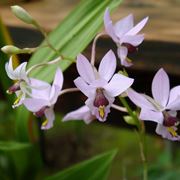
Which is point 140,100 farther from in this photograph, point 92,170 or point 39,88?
point 92,170

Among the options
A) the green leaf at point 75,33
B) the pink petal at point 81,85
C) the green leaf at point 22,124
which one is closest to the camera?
the pink petal at point 81,85

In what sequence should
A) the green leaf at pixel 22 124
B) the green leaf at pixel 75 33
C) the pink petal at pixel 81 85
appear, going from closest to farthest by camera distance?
1. the pink petal at pixel 81 85
2. the green leaf at pixel 75 33
3. the green leaf at pixel 22 124

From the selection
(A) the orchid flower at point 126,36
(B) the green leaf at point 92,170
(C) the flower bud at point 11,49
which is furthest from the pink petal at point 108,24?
(B) the green leaf at point 92,170

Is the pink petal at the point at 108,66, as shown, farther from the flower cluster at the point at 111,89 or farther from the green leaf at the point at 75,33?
the green leaf at the point at 75,33

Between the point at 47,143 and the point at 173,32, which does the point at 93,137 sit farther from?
the point at 173,32

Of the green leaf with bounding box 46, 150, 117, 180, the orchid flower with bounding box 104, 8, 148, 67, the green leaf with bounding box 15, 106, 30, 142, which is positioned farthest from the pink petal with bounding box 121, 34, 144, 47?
the green leaf with bounding box 15, 106, 30, 142

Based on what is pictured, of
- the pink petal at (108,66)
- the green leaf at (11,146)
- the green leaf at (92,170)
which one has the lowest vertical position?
the green leaf at (92,170)

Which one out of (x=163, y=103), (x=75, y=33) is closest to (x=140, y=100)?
(x=163, y=103)

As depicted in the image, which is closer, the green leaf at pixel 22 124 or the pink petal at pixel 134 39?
the pink petal at pixel 134 39

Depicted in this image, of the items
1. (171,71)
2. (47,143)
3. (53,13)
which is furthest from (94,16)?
(47,143)
